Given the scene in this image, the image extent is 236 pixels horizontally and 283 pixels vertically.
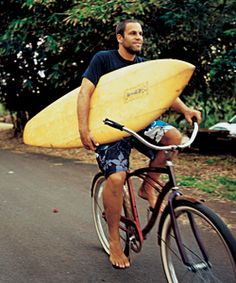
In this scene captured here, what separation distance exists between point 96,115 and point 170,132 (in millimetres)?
528

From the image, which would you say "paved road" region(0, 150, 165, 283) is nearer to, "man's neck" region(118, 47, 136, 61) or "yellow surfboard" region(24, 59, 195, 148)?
"yellow surfboard" region(24, 59, 195, 148)

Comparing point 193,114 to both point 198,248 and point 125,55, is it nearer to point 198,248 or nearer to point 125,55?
point 125,55

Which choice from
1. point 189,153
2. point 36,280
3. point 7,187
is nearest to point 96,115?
point 36,280

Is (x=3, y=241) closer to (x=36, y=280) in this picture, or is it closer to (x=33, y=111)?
(x=36, y=280)

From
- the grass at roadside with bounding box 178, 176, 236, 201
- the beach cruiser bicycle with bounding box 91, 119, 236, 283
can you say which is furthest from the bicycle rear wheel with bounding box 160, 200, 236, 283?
the grass at roadside with bounding box 178, 176, 236, 201

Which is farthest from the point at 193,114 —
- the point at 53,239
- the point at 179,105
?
the point at 53,239

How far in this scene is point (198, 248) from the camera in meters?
2.93

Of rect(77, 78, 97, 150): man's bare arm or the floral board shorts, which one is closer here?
rect(77, 78, 97, 150): man's bare arm

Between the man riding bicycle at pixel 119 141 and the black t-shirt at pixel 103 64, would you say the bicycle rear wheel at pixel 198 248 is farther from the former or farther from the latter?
the black t-shirt at pixel 103 64

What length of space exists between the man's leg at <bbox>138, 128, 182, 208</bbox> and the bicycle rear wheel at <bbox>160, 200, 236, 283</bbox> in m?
0.45

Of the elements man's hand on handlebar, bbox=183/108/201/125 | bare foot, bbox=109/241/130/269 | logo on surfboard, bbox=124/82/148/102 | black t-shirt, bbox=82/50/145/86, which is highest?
black t-shirt, bbox=82/50/145/86

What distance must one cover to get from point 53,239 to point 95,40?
6.26 m

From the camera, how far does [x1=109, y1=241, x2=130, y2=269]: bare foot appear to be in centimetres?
357

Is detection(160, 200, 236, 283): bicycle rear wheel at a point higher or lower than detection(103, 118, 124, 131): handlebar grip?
lower
